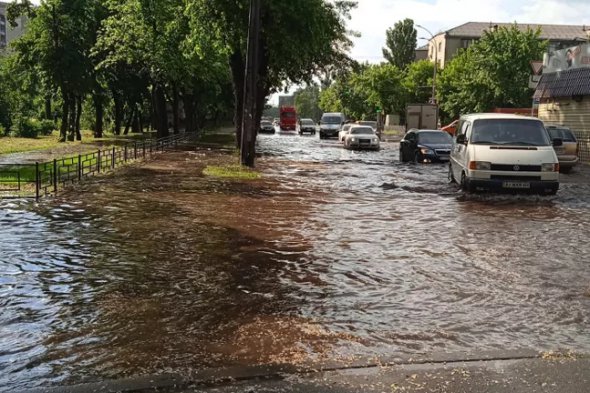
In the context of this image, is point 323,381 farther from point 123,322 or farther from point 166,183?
point 166,183

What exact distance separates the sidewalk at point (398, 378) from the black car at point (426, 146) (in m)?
21.4

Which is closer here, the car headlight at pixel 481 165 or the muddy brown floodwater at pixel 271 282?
the muddy brown floodwater at pixel 271 282

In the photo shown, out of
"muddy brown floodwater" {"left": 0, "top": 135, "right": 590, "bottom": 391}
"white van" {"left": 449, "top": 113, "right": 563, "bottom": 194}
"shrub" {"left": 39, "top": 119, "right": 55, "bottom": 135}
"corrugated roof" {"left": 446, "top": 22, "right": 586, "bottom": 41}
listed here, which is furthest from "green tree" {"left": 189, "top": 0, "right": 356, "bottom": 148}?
"corrugated roof" {"left": 446, "top": 22, "right": 586, "bottom": 41}

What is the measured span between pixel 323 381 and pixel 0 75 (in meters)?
63.9

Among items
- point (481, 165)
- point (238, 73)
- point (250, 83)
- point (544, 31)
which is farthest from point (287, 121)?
point (481, 165)

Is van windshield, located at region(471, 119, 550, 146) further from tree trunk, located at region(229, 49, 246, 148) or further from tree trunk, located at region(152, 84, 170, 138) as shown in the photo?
tree trunk, located at region(152, 84, 170, 138)

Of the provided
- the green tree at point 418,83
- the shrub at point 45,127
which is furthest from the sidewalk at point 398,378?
the green tree at point 418,83

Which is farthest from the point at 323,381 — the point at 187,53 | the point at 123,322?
the point at 187,53

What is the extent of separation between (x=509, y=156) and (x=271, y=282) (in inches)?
355

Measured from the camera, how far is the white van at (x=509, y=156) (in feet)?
46.1

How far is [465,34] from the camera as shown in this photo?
100 meters

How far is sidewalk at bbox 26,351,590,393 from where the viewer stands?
13.7 feet

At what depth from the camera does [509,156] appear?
46.1 feet

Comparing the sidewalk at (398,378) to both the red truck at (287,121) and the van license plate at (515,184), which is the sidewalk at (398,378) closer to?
the van license plate at (515,184)
